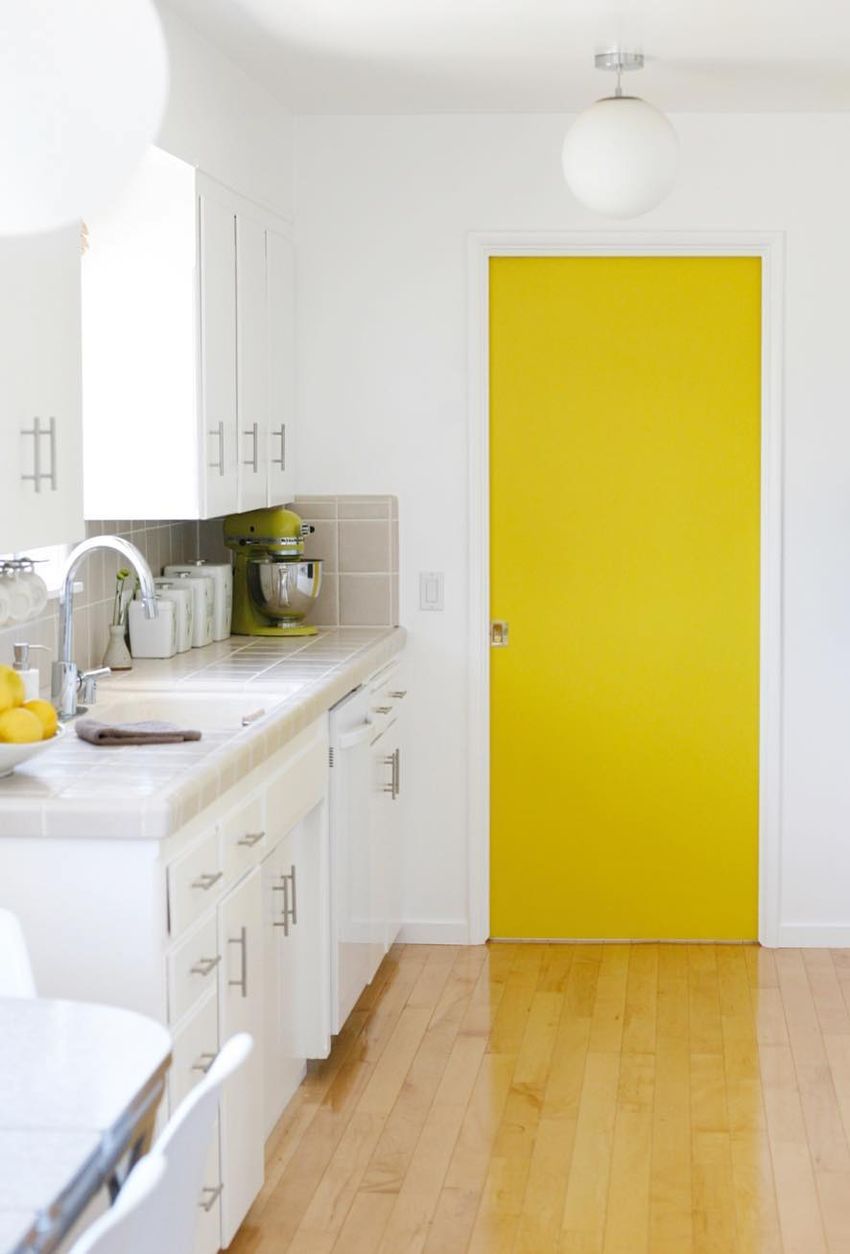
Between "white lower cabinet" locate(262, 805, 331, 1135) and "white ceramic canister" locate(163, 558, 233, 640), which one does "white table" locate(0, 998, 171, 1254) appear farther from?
"white ceramic canister" locate(163, 558, 233, 640)

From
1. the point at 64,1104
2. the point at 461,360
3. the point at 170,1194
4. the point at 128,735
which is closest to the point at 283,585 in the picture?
the point at 461,360

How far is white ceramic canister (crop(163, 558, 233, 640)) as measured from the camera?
454 cm

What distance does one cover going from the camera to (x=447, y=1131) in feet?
11.7

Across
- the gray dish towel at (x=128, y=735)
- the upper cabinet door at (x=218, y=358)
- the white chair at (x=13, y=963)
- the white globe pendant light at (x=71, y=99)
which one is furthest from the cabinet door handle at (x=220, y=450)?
the white globe pendant light at (x=71, y=99)

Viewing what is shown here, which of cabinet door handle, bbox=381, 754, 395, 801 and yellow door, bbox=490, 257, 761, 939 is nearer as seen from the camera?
cabinet door handle, bbox=381, 754, 395, 801

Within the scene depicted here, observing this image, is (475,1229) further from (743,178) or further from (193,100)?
(743,178)

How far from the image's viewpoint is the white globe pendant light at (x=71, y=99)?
105 cm

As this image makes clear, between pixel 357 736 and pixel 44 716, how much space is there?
4.60 feet

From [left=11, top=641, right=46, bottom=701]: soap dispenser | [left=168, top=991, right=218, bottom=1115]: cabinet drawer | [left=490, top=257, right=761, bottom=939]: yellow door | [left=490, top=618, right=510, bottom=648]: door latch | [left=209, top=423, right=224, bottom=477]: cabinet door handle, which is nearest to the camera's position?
[left=168, top=991, right=218, bottom=1115]: cabinet drawer

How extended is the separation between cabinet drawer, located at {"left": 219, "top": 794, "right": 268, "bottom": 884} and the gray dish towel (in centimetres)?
18

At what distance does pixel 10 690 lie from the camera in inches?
104

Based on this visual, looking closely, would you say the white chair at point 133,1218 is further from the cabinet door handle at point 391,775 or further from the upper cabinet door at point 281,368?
the upper cabinet door at point 281,368

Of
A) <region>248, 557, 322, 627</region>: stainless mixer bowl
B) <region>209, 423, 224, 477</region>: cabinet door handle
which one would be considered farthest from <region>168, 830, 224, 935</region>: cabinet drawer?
<region>248, 557, 322, 627</region>: stainless mixer bowl

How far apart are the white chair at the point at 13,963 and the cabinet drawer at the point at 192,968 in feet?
1.49
